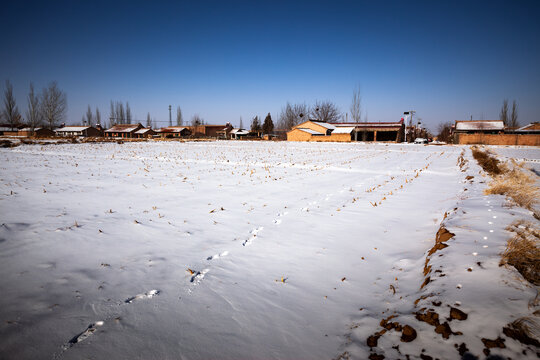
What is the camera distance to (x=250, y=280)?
3.05 metres

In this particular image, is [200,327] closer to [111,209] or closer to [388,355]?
[388,355]

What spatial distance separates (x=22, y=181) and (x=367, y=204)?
1055cm

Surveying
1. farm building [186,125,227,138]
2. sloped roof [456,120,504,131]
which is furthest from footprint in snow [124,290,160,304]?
farm building [186,125,227,138]

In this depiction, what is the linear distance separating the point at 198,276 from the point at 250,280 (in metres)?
0.64

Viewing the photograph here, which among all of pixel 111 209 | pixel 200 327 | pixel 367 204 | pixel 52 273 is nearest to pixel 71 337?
pixel 200 327

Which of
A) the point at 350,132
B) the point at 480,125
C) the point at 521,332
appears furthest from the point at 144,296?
the point at 480,125

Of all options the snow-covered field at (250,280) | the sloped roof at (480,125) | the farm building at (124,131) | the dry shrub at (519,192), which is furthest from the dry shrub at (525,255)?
the farm building at (124,131)

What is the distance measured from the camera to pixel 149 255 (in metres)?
3.55

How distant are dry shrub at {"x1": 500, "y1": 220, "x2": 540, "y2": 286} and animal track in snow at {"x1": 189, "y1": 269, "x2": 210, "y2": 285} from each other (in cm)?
317

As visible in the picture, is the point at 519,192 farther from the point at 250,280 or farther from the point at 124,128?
the point at 124,128

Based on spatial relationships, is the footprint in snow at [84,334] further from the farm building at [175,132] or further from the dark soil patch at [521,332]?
the farm building at [175,132]

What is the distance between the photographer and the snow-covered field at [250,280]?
2.00 meters

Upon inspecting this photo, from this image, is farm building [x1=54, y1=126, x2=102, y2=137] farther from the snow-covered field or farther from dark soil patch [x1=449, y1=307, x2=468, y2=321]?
dark soil patch [x1=449, y1=307, x2=468, y2=321]

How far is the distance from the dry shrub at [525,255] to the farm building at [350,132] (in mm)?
49035
